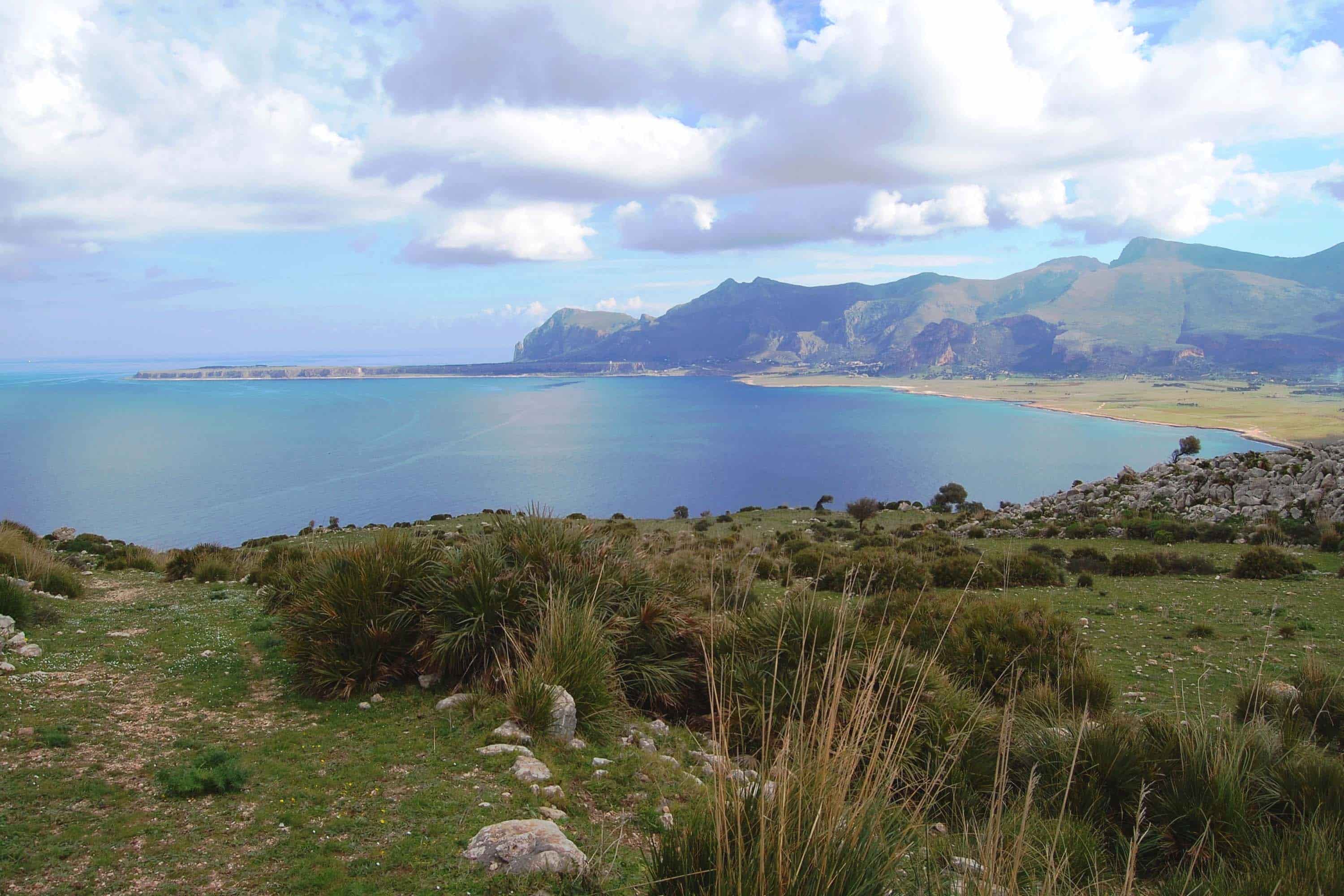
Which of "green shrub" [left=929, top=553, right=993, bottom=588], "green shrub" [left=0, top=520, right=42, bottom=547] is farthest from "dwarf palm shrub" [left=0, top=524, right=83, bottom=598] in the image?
"green shrub" [left=929, top=553, right=993, bottom=588]

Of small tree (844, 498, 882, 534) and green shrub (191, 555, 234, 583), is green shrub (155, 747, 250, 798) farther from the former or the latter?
small tree (844, 498, 882, 534)

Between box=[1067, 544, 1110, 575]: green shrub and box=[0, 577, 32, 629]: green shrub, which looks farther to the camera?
box=[1067, 544, 1110, 575]: green shrub

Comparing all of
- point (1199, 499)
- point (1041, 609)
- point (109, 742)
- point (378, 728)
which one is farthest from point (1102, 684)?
point (1199, 499)

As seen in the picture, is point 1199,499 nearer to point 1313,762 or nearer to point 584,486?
point 1313,762

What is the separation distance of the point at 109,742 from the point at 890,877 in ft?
17.4

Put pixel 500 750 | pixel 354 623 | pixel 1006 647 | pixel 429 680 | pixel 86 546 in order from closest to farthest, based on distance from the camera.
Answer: pixel 500 750 < pixel 429 680 < pixel 354 623 < pixel 1006 647 < pixel 86 546

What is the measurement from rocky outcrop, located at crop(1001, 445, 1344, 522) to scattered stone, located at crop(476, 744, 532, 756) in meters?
22.4

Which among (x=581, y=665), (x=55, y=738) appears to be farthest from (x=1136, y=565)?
(x=55, y=738)

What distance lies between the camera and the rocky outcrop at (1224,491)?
21.2m

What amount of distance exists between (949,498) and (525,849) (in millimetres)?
37230

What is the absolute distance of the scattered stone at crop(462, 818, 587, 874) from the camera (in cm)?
363

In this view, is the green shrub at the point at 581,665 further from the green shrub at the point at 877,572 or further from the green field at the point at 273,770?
the green shrub at the point at 877,572

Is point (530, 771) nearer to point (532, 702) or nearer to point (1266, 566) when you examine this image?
point (532, 702)

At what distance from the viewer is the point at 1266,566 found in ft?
47.7
